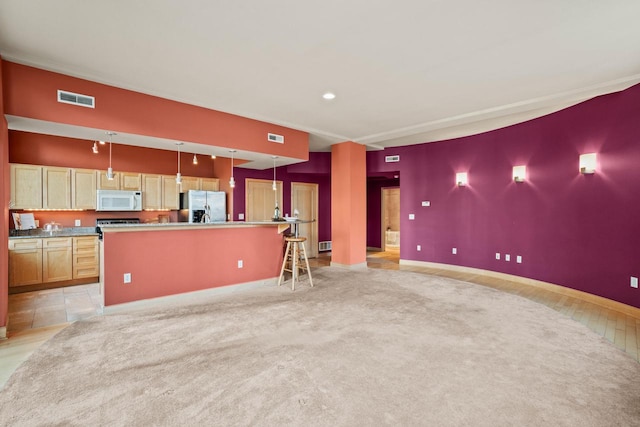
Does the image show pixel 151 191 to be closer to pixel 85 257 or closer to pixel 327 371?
pixel 85 257

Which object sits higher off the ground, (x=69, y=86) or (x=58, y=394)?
(x=69, y=86)

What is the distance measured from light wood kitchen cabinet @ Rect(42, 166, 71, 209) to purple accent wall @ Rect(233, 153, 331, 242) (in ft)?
9.57

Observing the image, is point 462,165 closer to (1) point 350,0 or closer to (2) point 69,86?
(1) point 350,0

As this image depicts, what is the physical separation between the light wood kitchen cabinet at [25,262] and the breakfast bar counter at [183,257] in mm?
2047

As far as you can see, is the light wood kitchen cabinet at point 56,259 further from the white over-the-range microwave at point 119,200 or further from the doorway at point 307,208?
the doorway at point 307,208

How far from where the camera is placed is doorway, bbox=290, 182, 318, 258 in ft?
26.0

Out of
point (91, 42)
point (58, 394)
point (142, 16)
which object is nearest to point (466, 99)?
point (142, 16)

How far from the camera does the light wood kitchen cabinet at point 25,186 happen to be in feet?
15.3

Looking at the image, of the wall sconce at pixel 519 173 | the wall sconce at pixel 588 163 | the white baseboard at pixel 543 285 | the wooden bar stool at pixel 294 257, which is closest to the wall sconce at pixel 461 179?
the wall sconce at pixel 519 173

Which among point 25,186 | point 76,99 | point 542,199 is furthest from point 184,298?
point 542,199

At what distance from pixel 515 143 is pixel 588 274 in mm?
2468

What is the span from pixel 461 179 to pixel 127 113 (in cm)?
599

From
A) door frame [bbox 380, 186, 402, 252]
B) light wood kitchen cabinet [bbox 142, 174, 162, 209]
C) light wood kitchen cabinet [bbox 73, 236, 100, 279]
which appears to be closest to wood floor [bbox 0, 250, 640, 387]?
light wood kitchen cabinet [bbox 73, 236, 100, 279]

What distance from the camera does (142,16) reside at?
7.64ft
